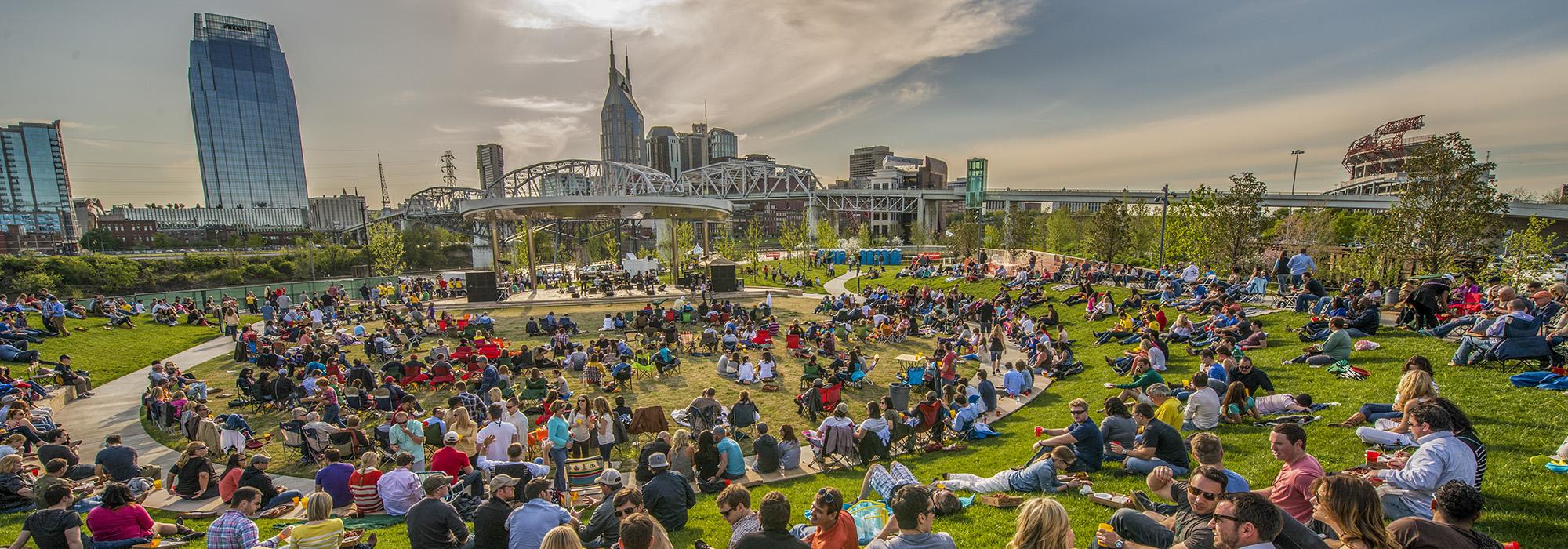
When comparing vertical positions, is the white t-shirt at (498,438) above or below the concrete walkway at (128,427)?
above

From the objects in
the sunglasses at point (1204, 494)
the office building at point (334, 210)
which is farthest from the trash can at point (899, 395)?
the office building at point (334, 210)

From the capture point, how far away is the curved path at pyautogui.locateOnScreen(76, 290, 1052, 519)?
8.03 metres

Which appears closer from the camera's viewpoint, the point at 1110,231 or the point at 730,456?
the point at 730,456

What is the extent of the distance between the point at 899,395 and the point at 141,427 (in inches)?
633

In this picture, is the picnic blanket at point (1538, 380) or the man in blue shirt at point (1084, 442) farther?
the picnic blanket at point (1538, 380)

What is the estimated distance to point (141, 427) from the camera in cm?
1198

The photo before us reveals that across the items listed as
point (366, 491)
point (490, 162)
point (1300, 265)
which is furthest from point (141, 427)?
point (490, 162)

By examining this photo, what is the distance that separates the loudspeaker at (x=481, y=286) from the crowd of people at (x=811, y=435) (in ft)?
31.5

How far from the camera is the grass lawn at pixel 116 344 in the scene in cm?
1705

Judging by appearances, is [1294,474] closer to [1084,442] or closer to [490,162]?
[1084,442]

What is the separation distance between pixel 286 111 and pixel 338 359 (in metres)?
218

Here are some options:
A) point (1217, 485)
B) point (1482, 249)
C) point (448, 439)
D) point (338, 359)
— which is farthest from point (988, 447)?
point (1482, 249)

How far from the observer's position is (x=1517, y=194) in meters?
55.4

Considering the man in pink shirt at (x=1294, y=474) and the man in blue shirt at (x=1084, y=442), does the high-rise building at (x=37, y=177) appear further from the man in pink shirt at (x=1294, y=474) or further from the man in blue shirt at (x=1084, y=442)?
the man in pink shirt at (x=1294, y=474)
